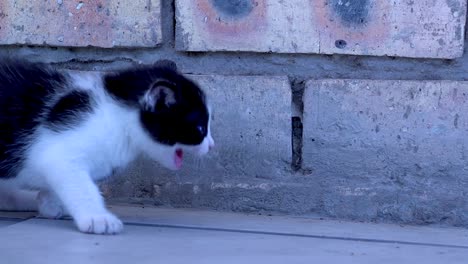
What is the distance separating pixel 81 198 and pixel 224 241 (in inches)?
18.7

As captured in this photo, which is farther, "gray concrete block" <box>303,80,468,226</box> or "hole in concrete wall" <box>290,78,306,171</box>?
"hole in concrete wall" <box>290,78,306,171</box>

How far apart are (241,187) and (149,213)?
39cm

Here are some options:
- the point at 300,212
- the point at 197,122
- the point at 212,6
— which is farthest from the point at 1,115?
the point at 300,212

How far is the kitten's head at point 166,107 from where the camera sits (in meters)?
2.76

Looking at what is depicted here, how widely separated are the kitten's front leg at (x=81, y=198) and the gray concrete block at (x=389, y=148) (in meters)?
0.92

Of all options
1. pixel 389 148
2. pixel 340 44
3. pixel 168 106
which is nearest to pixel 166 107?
pixel 168 106

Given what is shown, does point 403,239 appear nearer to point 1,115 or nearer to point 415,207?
point 415,207

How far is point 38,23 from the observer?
3324 millimetres

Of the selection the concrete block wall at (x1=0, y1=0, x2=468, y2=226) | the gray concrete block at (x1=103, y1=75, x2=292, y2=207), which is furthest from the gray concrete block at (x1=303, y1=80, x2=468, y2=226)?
Result: the gray concrete block at (x1=103, y1=75, x2=292, y2=207)

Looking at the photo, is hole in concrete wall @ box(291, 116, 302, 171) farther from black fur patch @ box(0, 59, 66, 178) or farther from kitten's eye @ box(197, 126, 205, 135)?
black fur patch @ box(0, 59, 66, 178)

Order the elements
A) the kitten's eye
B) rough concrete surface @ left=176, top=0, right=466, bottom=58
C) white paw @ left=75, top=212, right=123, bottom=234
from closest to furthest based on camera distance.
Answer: white paw @ left=75, top=212, right=123, bottom=234, the kitten's eye, rough concrete surface @ left=176, top=0, right=466, bottom=58

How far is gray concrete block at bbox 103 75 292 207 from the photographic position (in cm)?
323

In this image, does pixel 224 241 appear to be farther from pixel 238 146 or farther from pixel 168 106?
pixel 238 146

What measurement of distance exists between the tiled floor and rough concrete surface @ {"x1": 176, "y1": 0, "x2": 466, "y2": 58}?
0.66 metres
